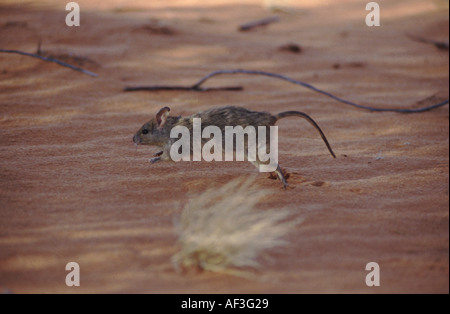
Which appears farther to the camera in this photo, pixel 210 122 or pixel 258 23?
pixel 258 23

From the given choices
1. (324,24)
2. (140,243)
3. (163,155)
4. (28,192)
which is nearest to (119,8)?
(324,24)

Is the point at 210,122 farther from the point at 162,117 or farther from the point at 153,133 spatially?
the point at 153,133

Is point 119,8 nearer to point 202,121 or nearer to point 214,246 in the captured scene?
point 202,121

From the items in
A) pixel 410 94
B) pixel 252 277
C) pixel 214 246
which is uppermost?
pixel 410 94

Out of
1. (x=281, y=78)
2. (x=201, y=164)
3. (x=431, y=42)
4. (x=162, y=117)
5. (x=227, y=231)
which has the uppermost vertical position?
(x=431, y=42)

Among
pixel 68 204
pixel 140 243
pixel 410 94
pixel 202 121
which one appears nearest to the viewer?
pixel 140 243

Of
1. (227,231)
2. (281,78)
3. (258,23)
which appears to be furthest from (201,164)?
(258,23)

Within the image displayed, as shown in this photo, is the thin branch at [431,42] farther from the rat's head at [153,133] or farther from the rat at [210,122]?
the rat's head at [153,133]
